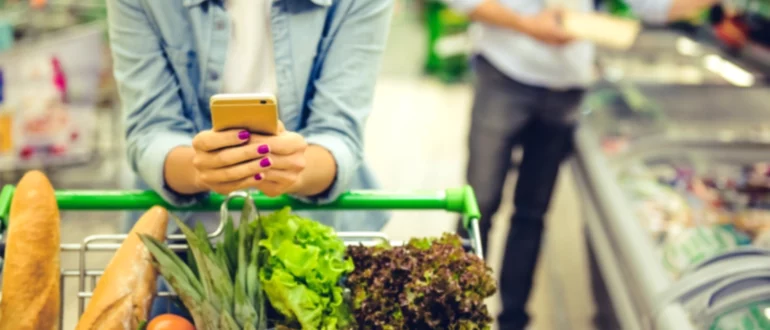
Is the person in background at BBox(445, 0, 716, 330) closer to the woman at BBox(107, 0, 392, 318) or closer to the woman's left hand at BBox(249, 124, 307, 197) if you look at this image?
the woman at BBox(107, 0, 392, 318)

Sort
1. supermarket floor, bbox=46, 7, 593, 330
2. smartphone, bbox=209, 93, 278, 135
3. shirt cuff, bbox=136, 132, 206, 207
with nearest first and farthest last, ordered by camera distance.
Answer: smartphone, bbox=209, 93, 278, 135, shirt cuff, bbox=136, 132, 206, 207, supermarket floor, bbox=46, 7, 593, 330

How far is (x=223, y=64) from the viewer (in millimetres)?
1345

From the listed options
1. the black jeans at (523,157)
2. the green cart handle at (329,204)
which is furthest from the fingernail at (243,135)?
the black jeans at (523,157)

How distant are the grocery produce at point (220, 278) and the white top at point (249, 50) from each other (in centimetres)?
32

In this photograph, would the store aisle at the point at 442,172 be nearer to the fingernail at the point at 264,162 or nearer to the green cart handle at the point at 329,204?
the green cart handle at the point at 329,204

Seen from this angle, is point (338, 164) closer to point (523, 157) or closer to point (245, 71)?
point (245, 71)

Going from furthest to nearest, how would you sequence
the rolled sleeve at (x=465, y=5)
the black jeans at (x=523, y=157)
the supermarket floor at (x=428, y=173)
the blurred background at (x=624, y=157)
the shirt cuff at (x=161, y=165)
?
the supermarket floor at (x=428, y=173) → the black jeans at (x=523, y=157) → the rolled sleeve at (x=465, y=5) → the blurred background at (x=624, y=157) → the shirt cuff at (x=161, y=165)

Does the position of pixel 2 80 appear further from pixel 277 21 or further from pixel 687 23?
pixel 687 23

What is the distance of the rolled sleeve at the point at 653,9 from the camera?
2.46 meters

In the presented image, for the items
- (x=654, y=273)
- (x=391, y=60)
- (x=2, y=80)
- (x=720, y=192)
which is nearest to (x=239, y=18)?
(x=654, y=273)

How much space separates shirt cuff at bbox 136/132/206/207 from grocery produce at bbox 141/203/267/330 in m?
0.14

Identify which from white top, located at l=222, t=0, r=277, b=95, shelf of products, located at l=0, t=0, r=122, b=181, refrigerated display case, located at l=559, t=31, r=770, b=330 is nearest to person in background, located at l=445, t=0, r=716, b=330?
refrigerated display case, located at l=559, t=31, r=770, b=330

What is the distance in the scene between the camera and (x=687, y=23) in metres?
3.35

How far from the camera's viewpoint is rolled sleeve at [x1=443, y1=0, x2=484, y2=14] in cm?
240
